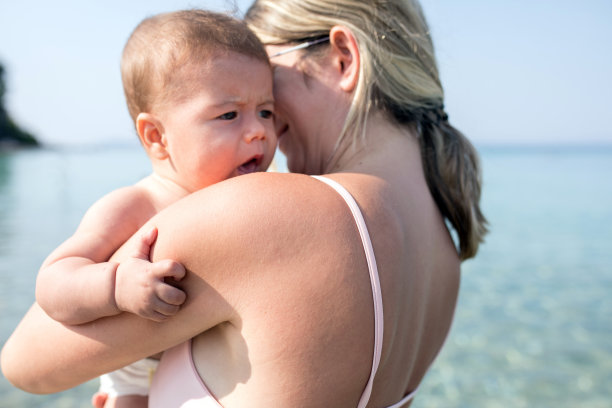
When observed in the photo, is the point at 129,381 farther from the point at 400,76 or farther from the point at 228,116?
the point at 400,76

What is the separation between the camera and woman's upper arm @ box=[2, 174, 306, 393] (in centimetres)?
117

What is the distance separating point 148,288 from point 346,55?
1.03 metres

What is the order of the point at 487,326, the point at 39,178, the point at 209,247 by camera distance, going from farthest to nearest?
the point at 39,178 → the point at 487,326 → the point at 209,247

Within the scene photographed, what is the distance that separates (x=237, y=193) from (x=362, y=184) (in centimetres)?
34

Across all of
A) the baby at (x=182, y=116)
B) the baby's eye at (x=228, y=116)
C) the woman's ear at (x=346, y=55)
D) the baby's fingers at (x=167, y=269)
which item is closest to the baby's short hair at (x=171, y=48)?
the baby at (x=182, y=116)

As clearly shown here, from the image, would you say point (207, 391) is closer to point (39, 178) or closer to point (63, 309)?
point (63, 309)

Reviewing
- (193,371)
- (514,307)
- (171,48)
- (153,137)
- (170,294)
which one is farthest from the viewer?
(514,307)

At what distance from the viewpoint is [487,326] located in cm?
704

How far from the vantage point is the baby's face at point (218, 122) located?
65.3 inches

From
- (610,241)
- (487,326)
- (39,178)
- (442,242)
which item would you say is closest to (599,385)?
(487,326)

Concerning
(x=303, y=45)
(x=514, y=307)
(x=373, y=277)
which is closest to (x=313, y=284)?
(x=373, y=277)

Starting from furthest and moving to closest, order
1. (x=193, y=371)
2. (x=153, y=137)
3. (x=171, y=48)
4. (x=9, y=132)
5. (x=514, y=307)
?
(x=9, y=132), (x=514, y=307), (x=153, y=137), (x=171, y=48), (x=193, y=371)

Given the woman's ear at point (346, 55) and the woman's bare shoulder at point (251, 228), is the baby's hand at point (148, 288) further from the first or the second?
the woman's ear at point (346, 55)

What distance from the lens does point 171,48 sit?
165cm
